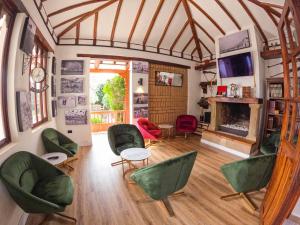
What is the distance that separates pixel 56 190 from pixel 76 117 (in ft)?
11.0

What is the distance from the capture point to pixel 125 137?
430 centimetres

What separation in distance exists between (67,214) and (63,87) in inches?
146

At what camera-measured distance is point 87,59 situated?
17.6 ft

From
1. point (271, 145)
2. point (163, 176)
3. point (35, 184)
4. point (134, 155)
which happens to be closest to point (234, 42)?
point (271, 145)

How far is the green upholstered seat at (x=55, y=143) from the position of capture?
369cm

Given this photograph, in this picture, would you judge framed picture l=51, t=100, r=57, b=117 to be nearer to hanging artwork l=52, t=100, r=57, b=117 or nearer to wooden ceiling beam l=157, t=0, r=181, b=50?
hanging artwork l=52, t=100, r=57, b=117

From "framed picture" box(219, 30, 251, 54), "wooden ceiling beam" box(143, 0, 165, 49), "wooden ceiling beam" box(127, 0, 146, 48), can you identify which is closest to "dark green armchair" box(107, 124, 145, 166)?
"wooden ceiling beam" box(127, 0, 146, 48)

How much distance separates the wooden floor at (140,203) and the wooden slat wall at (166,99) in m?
2.81

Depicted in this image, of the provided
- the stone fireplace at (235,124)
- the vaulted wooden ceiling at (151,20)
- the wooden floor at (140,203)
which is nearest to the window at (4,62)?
the vaulted wooden ceiling at (151,20)

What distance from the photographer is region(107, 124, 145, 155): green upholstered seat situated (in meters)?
4.08

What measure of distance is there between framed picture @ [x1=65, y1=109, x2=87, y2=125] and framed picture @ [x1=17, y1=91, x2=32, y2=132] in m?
2.49

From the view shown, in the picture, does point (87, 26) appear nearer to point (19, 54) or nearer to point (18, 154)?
point (19, 54)

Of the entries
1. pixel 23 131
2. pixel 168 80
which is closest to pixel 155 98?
pixel 168 80

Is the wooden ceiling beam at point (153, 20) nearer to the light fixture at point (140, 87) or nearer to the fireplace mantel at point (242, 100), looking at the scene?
the light fixture at point (140, 87)
